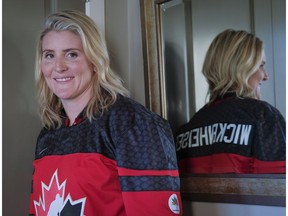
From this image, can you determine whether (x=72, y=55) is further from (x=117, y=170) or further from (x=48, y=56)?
(x=117, y=170)

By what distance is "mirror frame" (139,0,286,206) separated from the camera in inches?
49.1

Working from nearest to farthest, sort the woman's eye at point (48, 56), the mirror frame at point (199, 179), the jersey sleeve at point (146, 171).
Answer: the jersey sleeve at point (146, 171)
the mirror frame at point (199, 179)
the woman's eye at point (48, 56)

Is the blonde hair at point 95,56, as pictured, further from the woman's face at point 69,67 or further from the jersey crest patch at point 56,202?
the jersey crest patch at point 56,202

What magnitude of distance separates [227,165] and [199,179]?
112 mm

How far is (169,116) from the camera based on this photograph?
5.01 feet

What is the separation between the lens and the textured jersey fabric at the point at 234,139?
4.12 ft

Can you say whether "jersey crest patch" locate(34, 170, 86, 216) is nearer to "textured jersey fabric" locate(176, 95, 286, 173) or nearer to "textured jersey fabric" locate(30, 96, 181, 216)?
"textured jersey fabric" locate(30, 96, 181, 216)

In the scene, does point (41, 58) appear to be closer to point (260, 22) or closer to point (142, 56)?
point (142, 56)

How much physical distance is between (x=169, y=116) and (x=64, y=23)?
0.49m

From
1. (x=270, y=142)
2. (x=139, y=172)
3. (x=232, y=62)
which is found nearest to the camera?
(x=139, y=172)

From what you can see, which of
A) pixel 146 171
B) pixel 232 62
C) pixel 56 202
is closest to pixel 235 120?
pixel 232 62

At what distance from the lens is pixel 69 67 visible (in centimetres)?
134

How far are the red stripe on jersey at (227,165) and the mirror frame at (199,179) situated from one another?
2 centimetres

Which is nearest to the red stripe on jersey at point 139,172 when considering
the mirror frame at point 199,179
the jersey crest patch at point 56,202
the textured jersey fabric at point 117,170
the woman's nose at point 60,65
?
the textured jersey fabric at point 117,170
